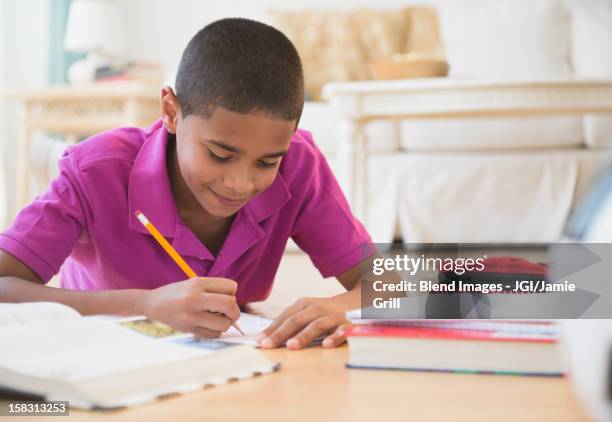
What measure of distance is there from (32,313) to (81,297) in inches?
11.4

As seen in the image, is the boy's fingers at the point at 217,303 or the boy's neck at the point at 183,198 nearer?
the boy's fingers at the point at 217,303

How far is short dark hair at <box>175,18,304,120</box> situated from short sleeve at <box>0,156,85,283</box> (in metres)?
0.19

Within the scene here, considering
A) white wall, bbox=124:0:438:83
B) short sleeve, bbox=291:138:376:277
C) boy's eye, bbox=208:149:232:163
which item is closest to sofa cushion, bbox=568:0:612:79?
white wall, bbox=124:0:438:83

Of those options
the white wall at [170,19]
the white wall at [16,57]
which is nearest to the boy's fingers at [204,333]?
the white wall at [16,57]

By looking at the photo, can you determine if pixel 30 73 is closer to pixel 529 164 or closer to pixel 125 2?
pixel 125 2

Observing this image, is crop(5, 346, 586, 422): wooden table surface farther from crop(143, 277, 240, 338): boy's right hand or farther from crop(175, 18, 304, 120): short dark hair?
crop(175, 18, 304, 120): short dark hair

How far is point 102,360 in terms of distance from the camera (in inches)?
28.2

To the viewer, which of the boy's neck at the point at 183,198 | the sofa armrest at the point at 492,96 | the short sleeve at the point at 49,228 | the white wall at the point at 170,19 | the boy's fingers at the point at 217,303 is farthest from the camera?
the white wall at the point at 170,19

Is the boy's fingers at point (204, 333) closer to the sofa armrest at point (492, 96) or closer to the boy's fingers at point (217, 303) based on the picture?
the boy's fingers at point (217, 303)

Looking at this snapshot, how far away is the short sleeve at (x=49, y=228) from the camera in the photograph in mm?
1209

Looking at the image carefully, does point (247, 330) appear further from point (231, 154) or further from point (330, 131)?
point (330, 131)

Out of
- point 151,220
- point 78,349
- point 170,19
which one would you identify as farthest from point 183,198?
point 170,19

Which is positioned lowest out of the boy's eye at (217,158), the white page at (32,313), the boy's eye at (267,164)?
the white page at (32,313)

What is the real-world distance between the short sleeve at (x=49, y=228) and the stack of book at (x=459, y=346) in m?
0.53
